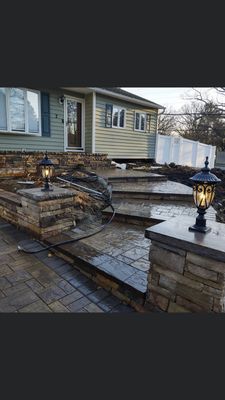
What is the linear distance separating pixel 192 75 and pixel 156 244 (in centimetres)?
153

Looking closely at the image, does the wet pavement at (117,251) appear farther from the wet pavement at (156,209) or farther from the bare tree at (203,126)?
the bare tree at (203,126)

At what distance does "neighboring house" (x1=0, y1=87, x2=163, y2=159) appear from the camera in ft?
23.6

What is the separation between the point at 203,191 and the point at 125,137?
377 inches

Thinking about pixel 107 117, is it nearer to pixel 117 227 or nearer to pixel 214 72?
pixel 117 227

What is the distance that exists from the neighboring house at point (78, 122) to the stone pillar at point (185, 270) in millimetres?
6713

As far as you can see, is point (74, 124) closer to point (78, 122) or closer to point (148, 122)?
point (78, 122)

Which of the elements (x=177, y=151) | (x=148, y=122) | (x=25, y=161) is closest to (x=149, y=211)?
(x=25, y=161)

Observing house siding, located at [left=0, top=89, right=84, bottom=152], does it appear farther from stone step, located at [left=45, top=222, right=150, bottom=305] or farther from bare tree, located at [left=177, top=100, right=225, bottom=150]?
bare tree, located at [left=177, top=100, right=225, bottom=150]

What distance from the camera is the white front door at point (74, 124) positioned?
8914mm

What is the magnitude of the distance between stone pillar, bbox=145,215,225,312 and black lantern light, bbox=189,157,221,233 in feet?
0.28

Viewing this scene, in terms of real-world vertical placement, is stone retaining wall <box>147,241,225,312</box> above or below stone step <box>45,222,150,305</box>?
above

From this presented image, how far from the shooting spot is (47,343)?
1595mm

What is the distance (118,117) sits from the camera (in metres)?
10.3

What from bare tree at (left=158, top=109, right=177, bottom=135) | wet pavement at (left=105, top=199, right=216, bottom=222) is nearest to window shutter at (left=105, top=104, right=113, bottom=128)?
wet pavement at (left=105, top=199, right=216, bottom=222)
